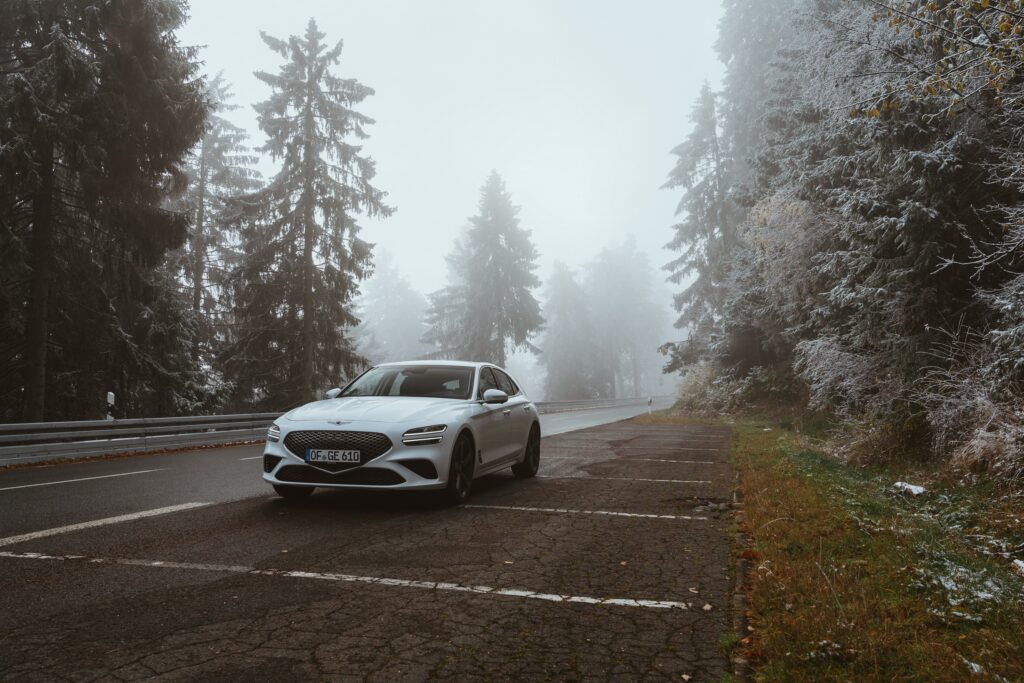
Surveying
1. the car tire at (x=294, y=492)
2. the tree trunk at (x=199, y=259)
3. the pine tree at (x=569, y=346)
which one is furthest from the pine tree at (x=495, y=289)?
the car tire at (x=294, y=492)

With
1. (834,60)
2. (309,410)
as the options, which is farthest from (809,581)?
(834,60)

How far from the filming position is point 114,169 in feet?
52.5

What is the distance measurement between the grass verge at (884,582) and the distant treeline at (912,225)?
4.17 feet

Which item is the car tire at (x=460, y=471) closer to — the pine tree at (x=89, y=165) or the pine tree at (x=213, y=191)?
the pine tree at (x=89, y=165)

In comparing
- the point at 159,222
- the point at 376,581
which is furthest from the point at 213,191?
the point at 376,581

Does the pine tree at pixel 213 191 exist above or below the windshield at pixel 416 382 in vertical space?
above

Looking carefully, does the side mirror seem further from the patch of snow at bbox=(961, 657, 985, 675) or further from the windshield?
the patch of snow at bbox=(961, 657, 985, 675)

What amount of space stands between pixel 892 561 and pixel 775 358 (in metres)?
22.9

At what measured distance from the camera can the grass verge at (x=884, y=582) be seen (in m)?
3.10

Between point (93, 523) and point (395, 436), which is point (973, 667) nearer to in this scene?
point (395, 436)

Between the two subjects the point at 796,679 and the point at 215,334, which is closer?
the point at 796,679

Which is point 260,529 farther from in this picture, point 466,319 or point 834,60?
point 466,319

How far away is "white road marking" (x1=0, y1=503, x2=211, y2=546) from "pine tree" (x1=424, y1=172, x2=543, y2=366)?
119 ft

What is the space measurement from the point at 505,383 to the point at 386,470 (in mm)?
3710
